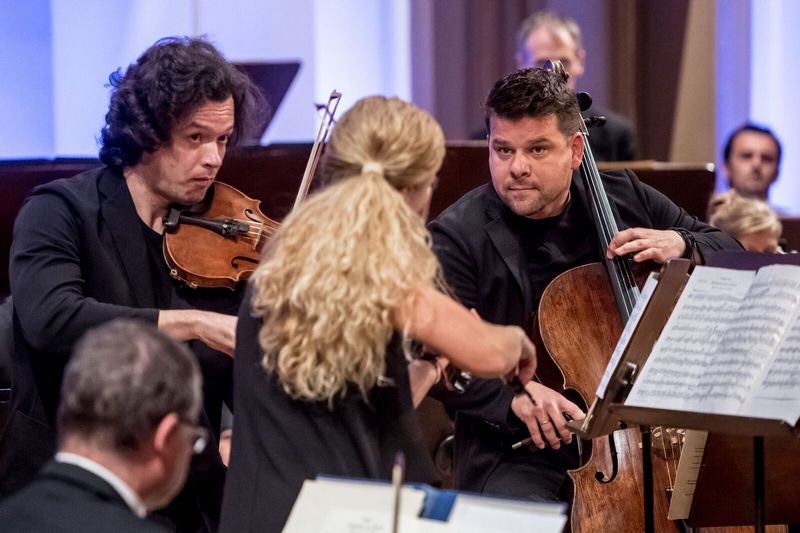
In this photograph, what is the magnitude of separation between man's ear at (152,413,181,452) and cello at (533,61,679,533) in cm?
141

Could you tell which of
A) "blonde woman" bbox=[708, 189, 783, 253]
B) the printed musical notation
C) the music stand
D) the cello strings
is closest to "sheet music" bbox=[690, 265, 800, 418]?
the printed musical notation

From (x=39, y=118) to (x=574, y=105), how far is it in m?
2.80

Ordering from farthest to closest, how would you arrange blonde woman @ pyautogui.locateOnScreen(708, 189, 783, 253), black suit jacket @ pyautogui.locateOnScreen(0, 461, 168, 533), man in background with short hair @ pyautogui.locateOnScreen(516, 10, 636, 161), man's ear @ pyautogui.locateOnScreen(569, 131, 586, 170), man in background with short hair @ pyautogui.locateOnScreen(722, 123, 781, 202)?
man in background with short hair @ pyautogui.locateOnScreen(722, 123, 781, 202) → man in background with short hair @ pyautogui.locateOnScreen(516, 10, 636, 161) → blonde woman @ pyautogui.locateOnScreen(708, 189, 783, 253) → man's ear @ pyautogui.locateOnScreen(569, 131, 586, 170) → black suit jacket @ pyautogui.locateOnScreen(0, 461, 168, 533)

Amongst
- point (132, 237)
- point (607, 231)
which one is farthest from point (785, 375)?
point (132, 237)

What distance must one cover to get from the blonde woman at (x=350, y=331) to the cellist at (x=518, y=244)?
82 cm

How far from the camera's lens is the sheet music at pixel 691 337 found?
242 centimetres

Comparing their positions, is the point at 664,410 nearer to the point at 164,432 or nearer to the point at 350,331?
the point at 350,331

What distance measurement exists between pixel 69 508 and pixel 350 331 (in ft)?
2.11

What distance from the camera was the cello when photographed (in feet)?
9.36

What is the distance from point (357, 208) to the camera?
2.09 meters

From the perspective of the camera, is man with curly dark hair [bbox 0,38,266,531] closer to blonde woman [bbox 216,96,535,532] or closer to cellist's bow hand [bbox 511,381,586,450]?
blonde woman [bbox 216,96,535,532]

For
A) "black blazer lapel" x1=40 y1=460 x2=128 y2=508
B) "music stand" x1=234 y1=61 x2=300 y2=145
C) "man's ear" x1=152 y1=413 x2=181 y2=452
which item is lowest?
"black blazer lapel" x1=40 y1=460 x2=128 y2=508

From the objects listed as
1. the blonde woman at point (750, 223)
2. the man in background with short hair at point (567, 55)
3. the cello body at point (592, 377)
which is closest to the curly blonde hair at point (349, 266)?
the cello body at point (592, 377)

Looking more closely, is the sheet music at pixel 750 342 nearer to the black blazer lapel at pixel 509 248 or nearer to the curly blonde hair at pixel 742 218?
the black blazer lapel at pixel 509 248
